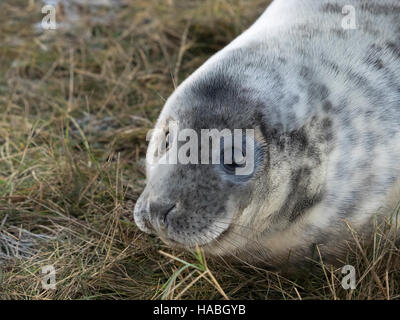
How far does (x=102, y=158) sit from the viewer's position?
3.99 m

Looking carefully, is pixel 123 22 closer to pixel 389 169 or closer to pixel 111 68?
pixel 111 68

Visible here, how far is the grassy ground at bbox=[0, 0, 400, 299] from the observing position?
282cm

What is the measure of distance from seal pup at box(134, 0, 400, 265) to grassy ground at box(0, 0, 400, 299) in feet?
0.50

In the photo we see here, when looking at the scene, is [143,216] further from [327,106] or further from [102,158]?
[102,158]

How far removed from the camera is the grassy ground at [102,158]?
2.82 m

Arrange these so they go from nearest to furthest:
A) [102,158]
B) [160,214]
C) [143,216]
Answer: [160,214] → [143,216] → [102,158]

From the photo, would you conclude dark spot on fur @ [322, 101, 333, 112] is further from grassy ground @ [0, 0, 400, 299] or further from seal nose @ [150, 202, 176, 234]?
seal nose @ [150, 202, 176, 234]

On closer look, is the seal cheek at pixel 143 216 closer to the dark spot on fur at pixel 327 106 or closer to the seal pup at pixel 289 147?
the seal pup at pixel 289 147

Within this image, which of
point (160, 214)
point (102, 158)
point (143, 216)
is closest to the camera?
point (160, 214)

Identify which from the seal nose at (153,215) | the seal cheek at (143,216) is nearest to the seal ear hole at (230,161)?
the seal nose at (153,215)

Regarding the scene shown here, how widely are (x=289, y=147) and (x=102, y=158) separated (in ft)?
5.51

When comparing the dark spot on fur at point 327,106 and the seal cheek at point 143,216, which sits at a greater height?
the dark spot on fur at point 327,106

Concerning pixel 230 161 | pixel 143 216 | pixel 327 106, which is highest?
pixel 327 106

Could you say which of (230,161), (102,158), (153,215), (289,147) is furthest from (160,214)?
(102,158)
